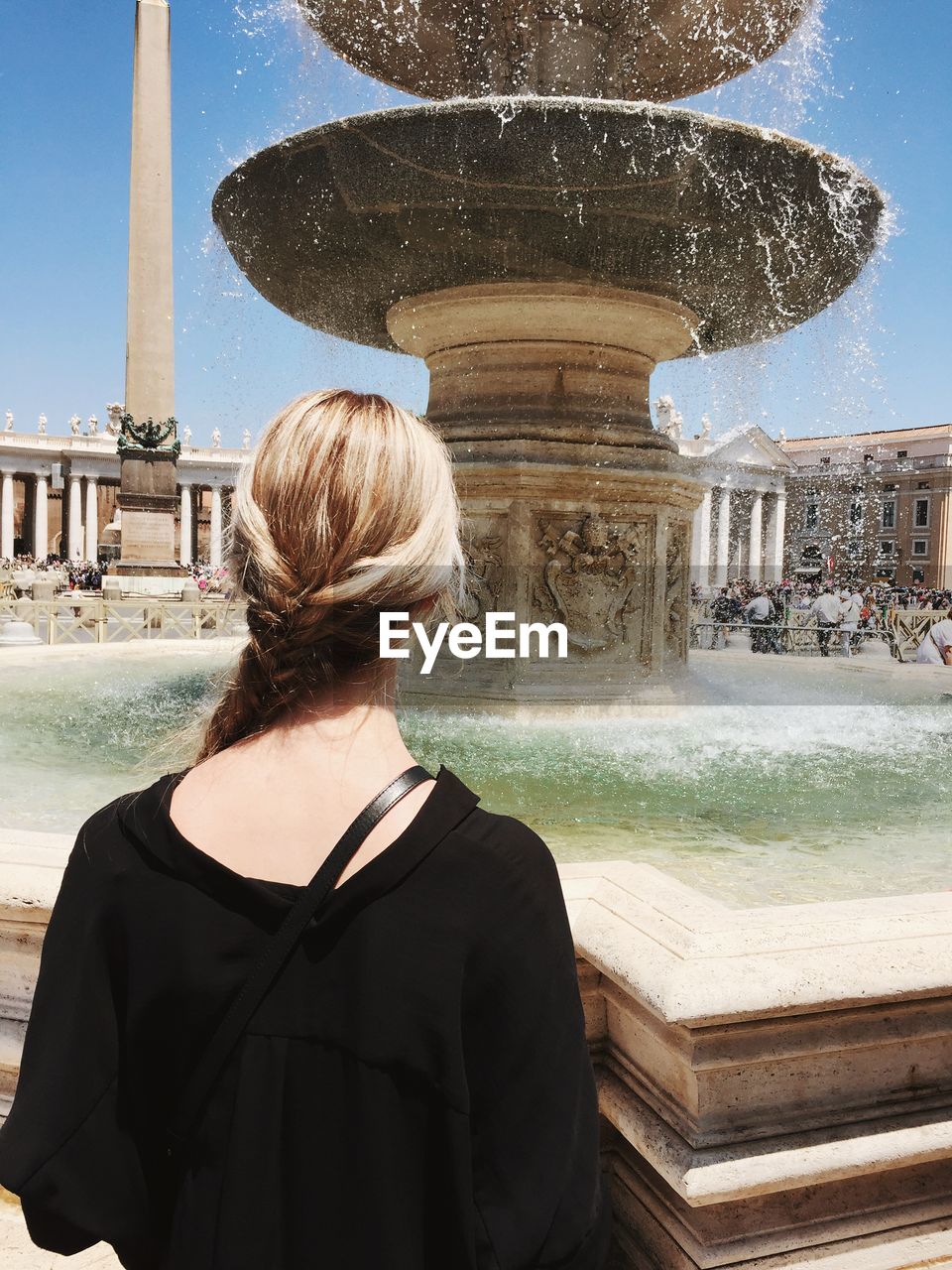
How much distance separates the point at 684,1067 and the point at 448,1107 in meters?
1.11

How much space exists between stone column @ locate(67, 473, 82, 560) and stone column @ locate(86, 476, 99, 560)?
0.59 m

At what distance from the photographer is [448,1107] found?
48.1 inches

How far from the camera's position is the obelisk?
22312 millimetres

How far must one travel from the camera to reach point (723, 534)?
82812 millimetres

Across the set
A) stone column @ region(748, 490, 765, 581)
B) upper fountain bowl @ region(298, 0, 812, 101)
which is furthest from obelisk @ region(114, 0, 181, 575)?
stone column @ region(748, 490, 765, 581)

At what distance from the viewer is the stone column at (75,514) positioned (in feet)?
258

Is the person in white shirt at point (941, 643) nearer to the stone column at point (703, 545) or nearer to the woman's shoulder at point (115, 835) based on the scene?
the woman's shoulder at point (115, 835)

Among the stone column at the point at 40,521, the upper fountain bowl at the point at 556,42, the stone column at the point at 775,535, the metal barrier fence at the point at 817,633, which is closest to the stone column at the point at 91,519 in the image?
the stone column at the point at 40,521

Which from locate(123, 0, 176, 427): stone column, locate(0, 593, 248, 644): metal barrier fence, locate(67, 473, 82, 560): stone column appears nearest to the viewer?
locate(0, 593, 248, 644): metal barrier fence

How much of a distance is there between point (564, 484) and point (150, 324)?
19.5m

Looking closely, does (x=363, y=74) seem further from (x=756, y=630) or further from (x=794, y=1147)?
(x=756, y=630)

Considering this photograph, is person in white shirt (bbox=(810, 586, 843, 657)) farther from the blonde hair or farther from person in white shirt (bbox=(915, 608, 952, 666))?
the blonde hair

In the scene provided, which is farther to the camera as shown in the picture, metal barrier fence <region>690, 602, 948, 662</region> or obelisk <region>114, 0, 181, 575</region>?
obelisk <region>114, 0, 181, 575</region>

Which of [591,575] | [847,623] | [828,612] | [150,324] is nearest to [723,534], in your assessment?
[150,324]
